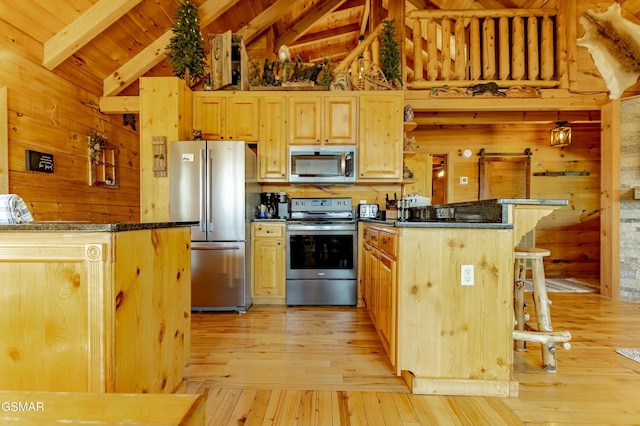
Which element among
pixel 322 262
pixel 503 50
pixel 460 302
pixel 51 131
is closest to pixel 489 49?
pixel 503 50

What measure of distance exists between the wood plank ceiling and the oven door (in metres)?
2.77

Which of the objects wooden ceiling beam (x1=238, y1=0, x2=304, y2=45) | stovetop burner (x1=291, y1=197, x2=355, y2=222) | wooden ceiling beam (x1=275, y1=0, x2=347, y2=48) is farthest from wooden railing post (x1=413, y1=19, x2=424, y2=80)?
stovetop burner (x1=291, y1=197, x2=355, y2=222)

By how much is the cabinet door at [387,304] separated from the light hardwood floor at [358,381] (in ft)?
0.55

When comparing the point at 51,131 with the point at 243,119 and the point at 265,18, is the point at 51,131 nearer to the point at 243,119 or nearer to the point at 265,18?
the point at 243,119

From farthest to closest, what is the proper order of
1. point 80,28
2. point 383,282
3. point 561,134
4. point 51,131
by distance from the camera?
1. point 561,134
2. point 51,131
3. point 80,28
4. point 383,282

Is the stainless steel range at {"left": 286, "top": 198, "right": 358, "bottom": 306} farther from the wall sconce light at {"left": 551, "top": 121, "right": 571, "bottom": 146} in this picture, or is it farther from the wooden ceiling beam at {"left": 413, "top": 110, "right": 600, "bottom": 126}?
the wall sconce light at {"left": 551, "top": 121, "right": 571, "bottom": 146}

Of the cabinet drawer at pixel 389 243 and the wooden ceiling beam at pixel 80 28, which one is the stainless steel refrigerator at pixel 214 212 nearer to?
the wooden ceiling beam at pixel 80 28

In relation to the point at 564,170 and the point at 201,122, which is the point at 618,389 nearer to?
the point at 201,122

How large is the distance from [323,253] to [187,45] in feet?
9.18

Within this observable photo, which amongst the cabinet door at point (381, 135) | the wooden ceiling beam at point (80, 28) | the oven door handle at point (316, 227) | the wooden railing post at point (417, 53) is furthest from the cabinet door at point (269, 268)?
the wooden railing post at point (417, 53)

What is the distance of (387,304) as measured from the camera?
2.15m

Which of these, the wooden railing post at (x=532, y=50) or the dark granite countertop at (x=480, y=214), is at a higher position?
the wooden railing post at (x=532, y=50)

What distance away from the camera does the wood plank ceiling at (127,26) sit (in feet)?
9.60

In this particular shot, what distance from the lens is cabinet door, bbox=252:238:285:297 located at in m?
3.50
